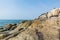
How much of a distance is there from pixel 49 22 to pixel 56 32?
1.14 metres

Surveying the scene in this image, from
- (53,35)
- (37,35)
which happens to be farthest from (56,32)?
(37,35)

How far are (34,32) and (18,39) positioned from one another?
1.07 m

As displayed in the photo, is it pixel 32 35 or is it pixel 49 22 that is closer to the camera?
pixel 32 35

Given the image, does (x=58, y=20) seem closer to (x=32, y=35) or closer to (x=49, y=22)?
(x=49, y=22)

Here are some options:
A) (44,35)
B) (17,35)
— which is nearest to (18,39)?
(17,35)

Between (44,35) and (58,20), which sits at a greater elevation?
(58,20)

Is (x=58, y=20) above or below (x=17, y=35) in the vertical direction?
above

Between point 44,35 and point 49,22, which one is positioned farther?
point 49,22

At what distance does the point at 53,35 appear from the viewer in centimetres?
1234

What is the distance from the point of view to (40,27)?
43.3 ft

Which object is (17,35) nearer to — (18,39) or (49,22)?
(18,39)

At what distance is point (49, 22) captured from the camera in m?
13.3

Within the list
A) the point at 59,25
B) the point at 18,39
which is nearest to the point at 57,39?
the point at 59,25

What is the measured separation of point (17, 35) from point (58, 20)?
278cm
